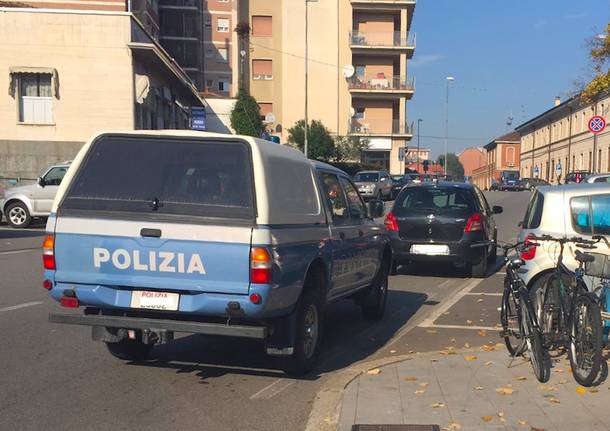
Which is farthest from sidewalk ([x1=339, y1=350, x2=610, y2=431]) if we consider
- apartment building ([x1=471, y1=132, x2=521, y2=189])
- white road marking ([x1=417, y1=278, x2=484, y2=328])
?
apartment building ([x1=471, y1=132, x2=521, y2=189])

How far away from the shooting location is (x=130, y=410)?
4.88m

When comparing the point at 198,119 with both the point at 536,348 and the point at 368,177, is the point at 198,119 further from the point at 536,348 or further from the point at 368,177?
the point at 536,348

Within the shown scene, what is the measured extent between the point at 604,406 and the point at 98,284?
13.1 ft

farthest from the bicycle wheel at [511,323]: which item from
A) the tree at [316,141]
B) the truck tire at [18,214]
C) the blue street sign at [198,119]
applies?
the tree at [316,141]

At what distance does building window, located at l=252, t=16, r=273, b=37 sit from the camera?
59.1m

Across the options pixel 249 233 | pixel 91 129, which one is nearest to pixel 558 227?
pixel 249 233

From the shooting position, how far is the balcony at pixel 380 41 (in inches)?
2222

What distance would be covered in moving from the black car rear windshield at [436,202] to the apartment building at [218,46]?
185ft

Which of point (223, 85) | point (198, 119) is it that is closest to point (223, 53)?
point (223, 85)

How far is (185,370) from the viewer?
Result: 598cm

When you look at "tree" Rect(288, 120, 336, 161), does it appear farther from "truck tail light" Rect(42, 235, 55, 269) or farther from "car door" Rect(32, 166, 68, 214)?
"truck tail light" Rect(42, 235, 55, 269)

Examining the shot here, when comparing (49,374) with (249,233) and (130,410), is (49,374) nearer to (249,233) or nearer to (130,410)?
(130,410)

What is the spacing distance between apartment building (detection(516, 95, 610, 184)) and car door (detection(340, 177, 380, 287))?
48.0 metres

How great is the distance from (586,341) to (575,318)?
23 cm
